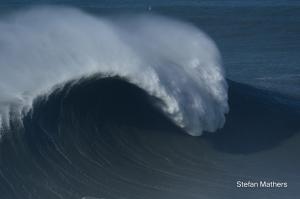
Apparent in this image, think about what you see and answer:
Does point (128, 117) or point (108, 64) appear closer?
point (108, 64)

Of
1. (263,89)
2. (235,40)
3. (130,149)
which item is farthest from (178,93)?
(235,40)

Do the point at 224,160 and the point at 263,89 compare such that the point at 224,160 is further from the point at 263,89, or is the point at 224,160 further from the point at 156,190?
the point at 263,89

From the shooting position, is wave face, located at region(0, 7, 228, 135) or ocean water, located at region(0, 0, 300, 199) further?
wave face, located at region(0, 7, 228, 135)

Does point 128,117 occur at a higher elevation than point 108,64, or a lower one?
lower

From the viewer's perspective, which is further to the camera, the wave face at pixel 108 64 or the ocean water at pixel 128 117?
the wave face at pixel 108 64
